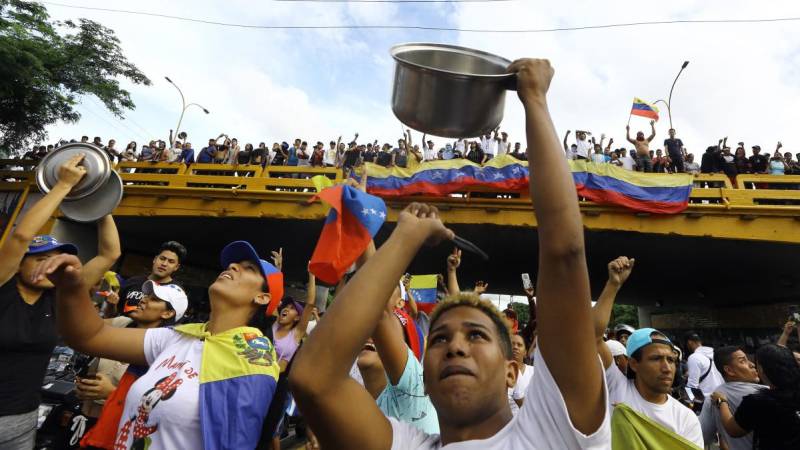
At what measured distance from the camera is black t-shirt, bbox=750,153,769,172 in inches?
449

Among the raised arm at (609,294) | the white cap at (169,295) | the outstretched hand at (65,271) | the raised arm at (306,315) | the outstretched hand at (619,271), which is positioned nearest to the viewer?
the outstretched hand at (65,271)

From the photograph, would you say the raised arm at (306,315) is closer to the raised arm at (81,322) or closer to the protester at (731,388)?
the raised arm at (81,322)

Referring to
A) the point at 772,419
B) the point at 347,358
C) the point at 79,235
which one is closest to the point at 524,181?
the point at 772,419

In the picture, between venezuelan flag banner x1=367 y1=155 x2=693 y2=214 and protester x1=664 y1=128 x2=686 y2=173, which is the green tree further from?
protester x1=664 y1=128 x2=686 y2=173

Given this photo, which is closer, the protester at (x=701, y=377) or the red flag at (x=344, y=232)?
the red flag at (x=344, y=232)

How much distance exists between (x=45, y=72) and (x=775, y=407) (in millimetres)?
17666

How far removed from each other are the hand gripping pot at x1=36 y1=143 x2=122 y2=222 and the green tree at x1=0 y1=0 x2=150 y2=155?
13908 millimetres

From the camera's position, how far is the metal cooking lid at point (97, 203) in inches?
92.3

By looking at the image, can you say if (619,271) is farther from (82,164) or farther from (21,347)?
(21,347)

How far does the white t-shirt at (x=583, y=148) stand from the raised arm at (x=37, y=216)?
1215cm

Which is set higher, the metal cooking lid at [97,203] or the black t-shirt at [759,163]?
the black t-shirt at [759,163]

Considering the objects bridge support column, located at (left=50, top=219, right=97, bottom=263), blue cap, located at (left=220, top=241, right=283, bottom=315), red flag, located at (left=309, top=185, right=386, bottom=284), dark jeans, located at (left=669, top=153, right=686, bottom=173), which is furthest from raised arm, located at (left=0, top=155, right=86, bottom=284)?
dark jeans, located at (left=669, top=153, right=686, bottom=173)

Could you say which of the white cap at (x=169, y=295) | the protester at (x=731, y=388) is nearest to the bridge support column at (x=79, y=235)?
the white cap at (x=169, y=295)

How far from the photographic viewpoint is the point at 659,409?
9.41ft
